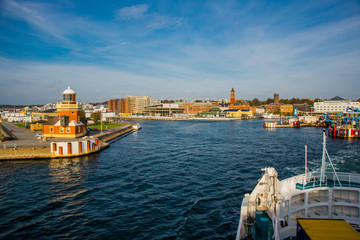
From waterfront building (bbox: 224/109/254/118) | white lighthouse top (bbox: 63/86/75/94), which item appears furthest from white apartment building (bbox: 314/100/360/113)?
white lighthouse top (bbox: 63/86/75/94)

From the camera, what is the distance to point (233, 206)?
760 inches

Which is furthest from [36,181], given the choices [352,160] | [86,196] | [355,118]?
[355,118]

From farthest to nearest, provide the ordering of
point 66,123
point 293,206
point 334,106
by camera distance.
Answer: point 334,106
point 66,123
point 293,206

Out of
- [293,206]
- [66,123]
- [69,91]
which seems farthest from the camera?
[69,91]

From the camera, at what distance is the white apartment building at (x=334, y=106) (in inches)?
5535

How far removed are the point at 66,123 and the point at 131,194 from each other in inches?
1061

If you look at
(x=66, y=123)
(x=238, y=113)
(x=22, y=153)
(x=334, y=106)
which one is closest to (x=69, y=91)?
(x=66, y=123)

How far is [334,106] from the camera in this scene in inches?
5728

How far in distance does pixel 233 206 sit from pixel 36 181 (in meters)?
19.9

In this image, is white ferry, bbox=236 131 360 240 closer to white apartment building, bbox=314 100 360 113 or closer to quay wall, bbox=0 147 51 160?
quay wall, bbox=0 147 51 160

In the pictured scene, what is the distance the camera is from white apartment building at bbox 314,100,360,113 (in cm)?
14059

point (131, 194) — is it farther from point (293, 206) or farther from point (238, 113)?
point (238, 113)

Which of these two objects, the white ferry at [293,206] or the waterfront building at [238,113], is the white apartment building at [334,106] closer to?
the waterfront building at [238,113]

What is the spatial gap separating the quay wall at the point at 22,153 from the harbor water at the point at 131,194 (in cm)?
144
